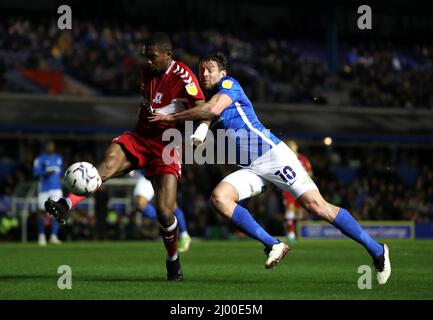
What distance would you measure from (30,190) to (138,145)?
1593cm

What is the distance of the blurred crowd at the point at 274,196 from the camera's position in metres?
27.1

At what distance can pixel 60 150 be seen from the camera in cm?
3019

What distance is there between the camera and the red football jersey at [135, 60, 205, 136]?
35.2 feet

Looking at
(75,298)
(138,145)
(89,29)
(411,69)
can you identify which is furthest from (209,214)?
(75,298)

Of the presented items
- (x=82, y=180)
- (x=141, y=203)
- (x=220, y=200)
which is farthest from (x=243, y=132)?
(x=141, y=203)

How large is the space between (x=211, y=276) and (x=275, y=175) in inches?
67.5

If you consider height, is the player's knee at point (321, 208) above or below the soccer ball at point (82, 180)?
below

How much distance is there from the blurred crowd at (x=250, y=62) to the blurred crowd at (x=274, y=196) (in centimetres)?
238

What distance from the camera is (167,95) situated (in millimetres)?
10766

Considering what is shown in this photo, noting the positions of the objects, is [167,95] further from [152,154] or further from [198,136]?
[198,136]

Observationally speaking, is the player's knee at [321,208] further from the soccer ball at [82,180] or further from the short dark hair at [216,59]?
the soccer ball at [82,180]

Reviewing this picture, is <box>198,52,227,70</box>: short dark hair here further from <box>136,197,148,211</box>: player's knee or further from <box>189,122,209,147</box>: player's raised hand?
<box>136,197,148,211</box>: player's knee

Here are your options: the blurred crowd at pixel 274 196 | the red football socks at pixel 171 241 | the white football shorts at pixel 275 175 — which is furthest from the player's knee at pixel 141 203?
the white football shorts at pixel 275 175
